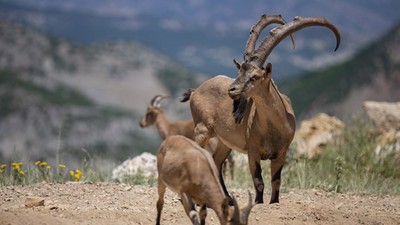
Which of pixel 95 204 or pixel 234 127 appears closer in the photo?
pixel 95 204

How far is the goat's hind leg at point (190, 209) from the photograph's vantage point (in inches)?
305

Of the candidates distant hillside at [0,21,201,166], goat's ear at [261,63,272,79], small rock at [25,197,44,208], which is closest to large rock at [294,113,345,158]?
goat's ear at [261,63,272,79]

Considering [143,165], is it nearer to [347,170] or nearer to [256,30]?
[347,170]

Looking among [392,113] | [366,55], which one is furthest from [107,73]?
[392,113]

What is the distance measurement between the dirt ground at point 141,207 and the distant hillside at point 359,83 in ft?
178

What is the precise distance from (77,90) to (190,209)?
122870 millimetres

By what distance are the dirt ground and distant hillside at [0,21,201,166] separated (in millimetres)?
54213

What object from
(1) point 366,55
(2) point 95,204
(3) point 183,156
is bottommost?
(2) point 95,204

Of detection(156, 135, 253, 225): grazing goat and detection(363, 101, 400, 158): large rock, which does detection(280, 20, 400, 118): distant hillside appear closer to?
detection(363, 101, 400, 158): large rock

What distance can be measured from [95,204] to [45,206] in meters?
0.83

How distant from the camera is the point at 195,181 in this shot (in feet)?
25.9

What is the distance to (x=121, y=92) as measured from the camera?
159 meters

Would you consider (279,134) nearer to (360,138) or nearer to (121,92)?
(360,138)

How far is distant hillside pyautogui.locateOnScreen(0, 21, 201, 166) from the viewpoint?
94.6m
